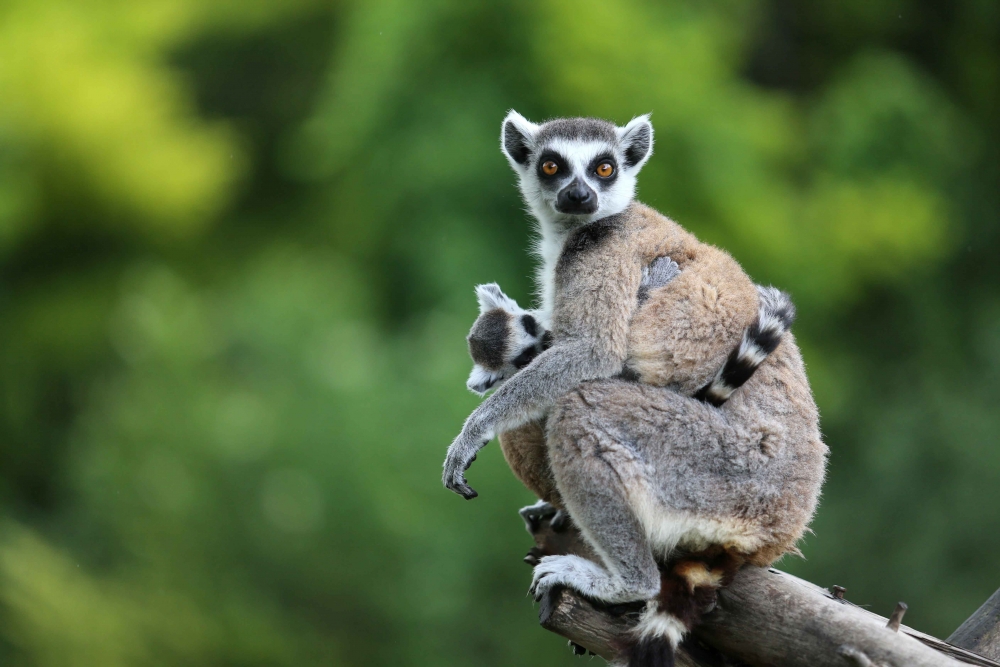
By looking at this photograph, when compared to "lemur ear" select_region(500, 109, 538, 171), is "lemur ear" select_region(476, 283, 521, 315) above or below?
below

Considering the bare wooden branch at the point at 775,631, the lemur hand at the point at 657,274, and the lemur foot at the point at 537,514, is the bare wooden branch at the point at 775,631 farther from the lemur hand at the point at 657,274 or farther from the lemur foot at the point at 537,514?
the lemur hand at the point at 657,274

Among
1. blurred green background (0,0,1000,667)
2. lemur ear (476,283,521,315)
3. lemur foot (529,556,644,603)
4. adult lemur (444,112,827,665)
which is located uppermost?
blurred green background (0,0,1000,667)

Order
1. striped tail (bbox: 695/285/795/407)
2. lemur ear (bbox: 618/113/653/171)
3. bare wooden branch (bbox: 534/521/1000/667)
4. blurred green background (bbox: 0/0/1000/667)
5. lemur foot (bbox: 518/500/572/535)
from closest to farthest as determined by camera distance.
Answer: bare wooden branch (bbox: 534/521/1000/667) < striped tail (bbox: 695/285/795/407) < lemur foot (bbox: 518/500/572/535) < lemur ear (bbox: 618/113/653/171) < blurred green background (bbox: 0/0/1000/667)

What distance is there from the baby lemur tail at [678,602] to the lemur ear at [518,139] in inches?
75.4

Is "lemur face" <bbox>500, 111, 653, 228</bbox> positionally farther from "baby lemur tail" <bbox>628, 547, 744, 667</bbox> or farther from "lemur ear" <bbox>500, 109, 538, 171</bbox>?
"baby lemur tail" <bbox>628, 547, 744, 667</bbox>

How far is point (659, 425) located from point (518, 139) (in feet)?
5.46

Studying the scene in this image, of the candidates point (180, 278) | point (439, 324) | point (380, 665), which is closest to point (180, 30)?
point (180, 278)

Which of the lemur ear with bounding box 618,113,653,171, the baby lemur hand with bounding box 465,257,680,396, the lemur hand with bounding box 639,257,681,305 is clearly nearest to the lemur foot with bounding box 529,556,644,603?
the baby lemur hand with bounding box 465,257,680,396

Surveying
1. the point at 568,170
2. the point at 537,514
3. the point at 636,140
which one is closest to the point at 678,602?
the point at 537,514

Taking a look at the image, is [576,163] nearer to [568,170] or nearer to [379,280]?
[568,170]

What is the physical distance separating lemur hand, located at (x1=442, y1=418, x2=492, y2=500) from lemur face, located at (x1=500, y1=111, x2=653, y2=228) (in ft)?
3.26

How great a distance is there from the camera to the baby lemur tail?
11.3ft

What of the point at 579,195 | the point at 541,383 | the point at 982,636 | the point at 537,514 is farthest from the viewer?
the point at 537,514

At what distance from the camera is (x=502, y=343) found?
419cm
